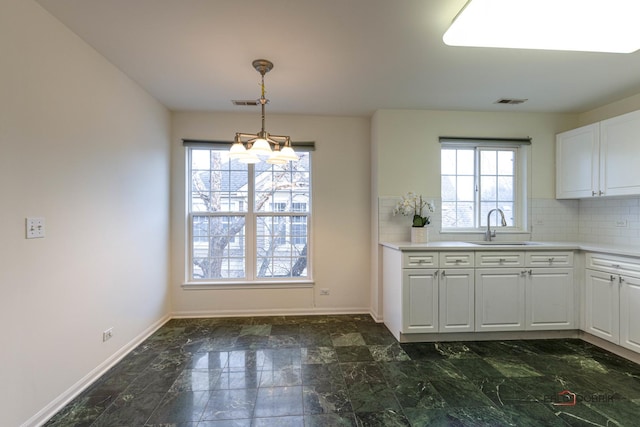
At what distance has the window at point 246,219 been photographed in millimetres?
3746

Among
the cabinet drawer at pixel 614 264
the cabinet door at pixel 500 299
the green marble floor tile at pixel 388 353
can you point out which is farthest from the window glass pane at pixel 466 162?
the green marble floor tile at pixel 388 353

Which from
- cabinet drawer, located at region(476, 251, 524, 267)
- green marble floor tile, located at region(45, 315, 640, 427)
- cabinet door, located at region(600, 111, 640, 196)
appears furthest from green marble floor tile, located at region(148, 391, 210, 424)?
cabinet door, located at region(600, 111, 640, 196)

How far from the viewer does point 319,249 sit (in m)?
3.76

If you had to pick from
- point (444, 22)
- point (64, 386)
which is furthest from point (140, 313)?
point (444, 22)

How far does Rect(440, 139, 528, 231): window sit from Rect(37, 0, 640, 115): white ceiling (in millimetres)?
520

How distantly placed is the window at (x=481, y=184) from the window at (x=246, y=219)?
5.83 ft

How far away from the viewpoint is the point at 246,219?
379cm

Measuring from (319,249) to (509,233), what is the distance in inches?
92.9

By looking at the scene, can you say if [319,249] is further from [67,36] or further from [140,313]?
[67,36]

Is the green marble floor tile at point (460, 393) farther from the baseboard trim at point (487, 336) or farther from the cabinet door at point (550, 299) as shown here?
the cabinet door at point (550, 299)

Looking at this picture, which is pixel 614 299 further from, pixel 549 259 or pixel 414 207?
pixel 414 207

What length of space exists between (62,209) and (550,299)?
436 cm

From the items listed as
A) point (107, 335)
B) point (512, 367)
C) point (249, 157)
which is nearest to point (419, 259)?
point (512, 367)

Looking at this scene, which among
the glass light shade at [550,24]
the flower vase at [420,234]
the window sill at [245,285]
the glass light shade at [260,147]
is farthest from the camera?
the window sill at [245,285]
